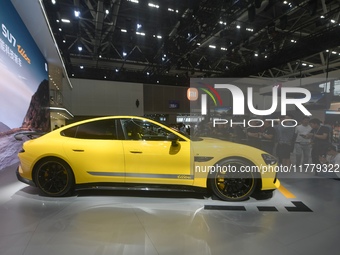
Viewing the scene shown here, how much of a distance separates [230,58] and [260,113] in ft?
36.1

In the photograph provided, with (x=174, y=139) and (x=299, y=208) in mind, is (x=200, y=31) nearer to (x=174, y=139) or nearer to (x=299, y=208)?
(x=174, y=139)

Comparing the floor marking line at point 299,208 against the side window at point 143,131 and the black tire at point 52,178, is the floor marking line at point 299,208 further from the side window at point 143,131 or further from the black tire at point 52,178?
the black tire at point 52,178

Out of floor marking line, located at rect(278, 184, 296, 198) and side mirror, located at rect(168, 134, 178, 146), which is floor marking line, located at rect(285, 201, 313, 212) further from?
side mirror, located at rect(168, 134, 178, 146)

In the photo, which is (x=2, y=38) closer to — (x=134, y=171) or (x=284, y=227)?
(x=134, y=171)

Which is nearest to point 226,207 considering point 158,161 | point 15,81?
point 158,161

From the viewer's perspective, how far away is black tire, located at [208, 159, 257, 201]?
3045 millimetres

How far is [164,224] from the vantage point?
8.11ft

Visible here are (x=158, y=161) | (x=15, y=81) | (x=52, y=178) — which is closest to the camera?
(x=158, y=161)

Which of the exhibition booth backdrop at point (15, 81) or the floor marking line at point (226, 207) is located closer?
the floor marking line at point (226, 207)

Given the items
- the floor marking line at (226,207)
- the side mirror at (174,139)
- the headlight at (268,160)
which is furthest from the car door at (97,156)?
the headlight at (268,160)

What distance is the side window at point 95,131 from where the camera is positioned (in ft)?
10.5

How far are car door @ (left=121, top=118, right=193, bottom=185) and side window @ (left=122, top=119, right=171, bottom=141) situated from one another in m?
0.06

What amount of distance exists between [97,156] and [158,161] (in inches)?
33.3

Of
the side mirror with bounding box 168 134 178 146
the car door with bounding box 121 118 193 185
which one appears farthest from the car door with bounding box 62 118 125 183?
the side mirror with bounding box 168 134 178 146
